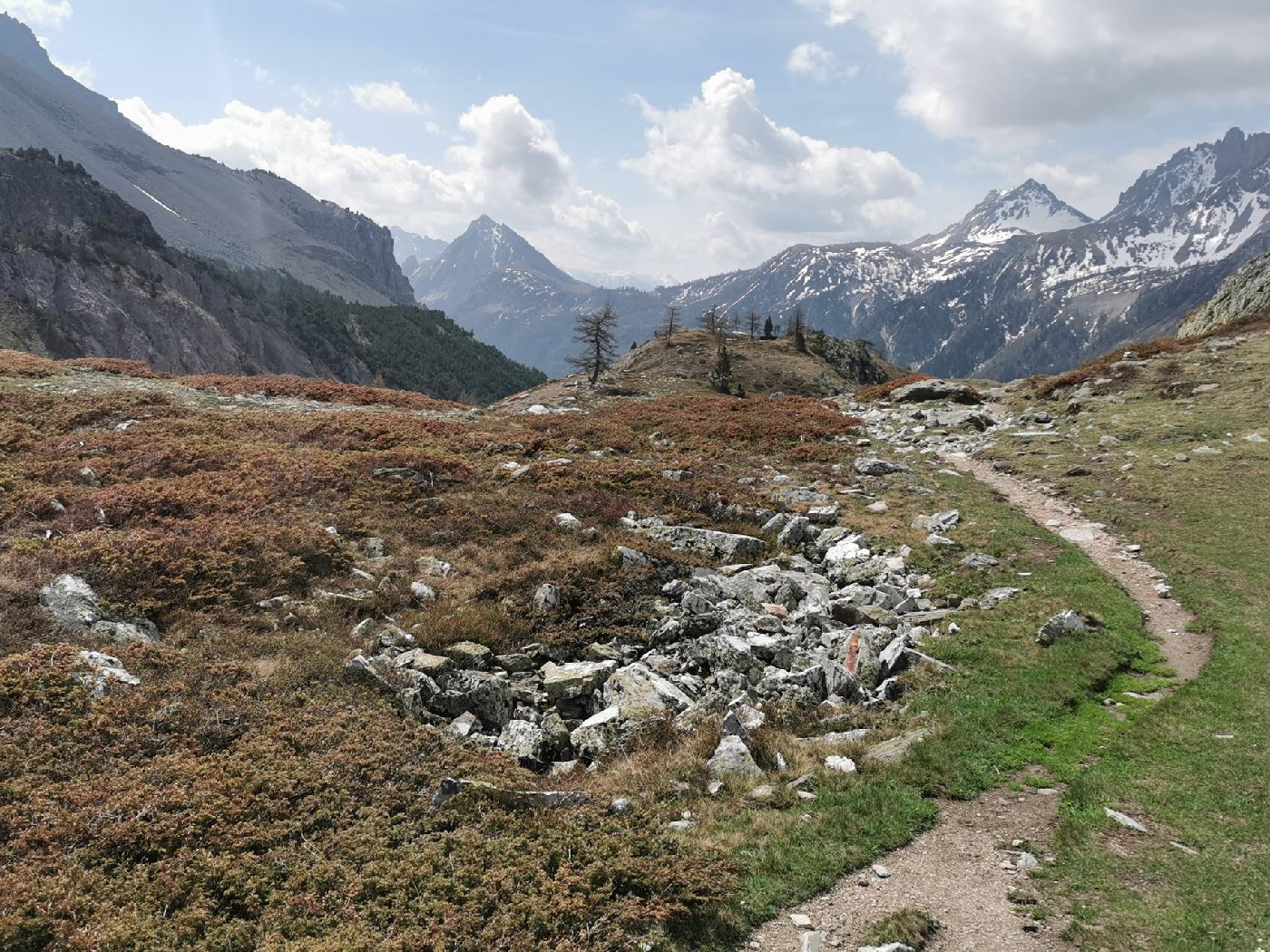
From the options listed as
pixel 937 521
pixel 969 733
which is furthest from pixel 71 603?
pixel 937 521

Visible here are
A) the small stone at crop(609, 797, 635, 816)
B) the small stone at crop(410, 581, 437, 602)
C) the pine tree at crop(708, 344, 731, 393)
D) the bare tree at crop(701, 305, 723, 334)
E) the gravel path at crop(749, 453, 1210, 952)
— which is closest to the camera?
the gravel path at crop(749, 453, 1210, 952)

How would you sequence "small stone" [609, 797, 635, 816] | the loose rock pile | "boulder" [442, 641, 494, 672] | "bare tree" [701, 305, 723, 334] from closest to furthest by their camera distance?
"small stone" [609, 797, 635, 816] < the loose rock pile < "boulder" [442, 641, 494, 672] < "bare tree" [701, 305, 723, 334]

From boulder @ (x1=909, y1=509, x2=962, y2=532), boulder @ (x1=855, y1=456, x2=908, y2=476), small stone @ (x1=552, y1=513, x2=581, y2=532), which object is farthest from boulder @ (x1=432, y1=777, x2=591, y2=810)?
boulder @ (x1=855, y1=456, x2=908, y2=476)

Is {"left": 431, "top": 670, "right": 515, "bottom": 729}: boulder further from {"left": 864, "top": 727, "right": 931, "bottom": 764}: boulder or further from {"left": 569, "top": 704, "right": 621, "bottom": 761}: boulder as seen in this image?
{"left": 864, "top": 727, "right": 931, "bottom": 764}: boulder

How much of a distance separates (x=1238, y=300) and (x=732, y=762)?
92.4 meters

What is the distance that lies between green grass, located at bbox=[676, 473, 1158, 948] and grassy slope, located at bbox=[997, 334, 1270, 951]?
115 cm

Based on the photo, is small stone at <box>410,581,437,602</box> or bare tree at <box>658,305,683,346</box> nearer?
small stone at <box>410,581,437,602</box>

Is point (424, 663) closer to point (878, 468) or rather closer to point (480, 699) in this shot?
point (480, 699)

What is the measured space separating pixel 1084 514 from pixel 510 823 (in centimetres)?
2622

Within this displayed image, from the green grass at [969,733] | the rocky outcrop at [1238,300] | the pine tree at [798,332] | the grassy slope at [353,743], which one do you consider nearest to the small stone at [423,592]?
the grassy slope at [353,743]

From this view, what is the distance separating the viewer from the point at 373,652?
15188 millimetres

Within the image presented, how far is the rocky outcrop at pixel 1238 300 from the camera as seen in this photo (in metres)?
66.2

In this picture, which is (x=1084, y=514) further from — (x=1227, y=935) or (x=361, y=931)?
(x=361, y=931)

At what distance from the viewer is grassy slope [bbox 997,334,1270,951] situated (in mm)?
8695
